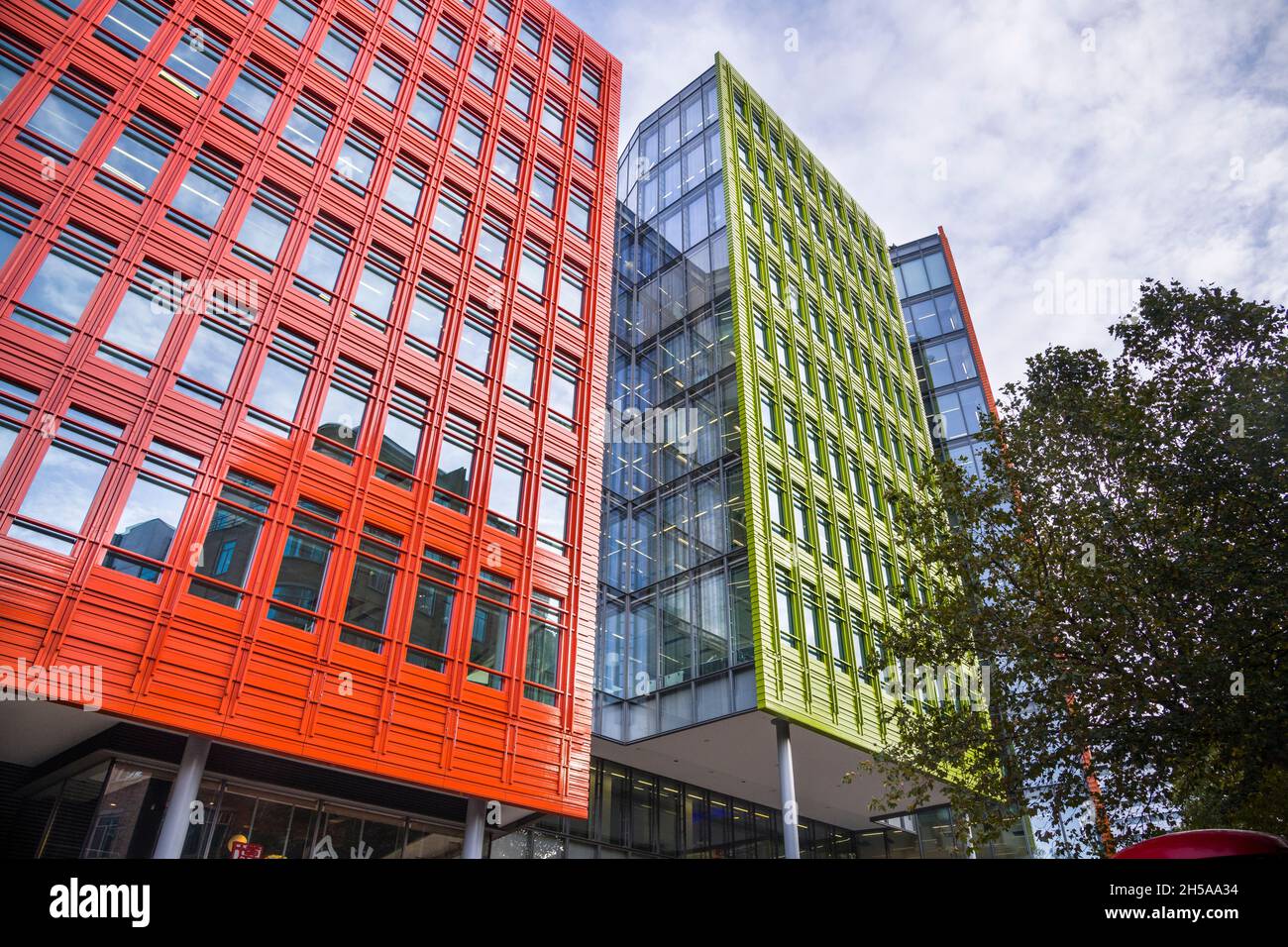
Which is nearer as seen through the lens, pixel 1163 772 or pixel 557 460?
pixel 1163 772

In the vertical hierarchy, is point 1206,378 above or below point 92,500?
above

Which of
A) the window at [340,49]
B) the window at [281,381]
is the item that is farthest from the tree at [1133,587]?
the window at [340,49]

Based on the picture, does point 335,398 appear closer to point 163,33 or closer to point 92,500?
point 92,500

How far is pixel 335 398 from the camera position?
2298 centimetres

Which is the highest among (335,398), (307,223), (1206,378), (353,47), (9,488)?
(353,47)

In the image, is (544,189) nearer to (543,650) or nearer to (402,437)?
(402,437)

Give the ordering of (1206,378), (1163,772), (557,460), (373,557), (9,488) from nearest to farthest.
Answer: (9,488)
(1163,772)
(1206,378)
(373,557)
(557,460)

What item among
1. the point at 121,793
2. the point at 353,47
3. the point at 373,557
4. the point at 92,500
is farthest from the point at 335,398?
the point at 353,47

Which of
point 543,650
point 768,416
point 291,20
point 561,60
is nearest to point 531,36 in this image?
point 561,60

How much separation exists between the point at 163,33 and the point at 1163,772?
1195 inches

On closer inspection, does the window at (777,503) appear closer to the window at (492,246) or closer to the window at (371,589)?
the window at (492,246)

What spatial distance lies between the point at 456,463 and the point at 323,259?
688 cm

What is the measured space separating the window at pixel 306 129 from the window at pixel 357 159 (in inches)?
27.4
